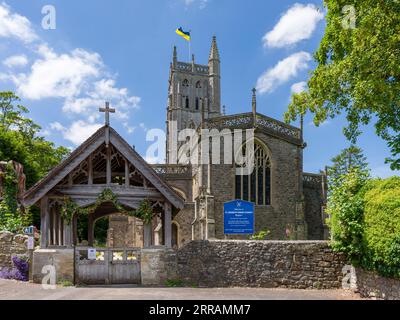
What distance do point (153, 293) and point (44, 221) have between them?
409 centimetres

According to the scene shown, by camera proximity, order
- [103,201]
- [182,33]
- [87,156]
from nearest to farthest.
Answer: [87,156], [103,201], [182,33]

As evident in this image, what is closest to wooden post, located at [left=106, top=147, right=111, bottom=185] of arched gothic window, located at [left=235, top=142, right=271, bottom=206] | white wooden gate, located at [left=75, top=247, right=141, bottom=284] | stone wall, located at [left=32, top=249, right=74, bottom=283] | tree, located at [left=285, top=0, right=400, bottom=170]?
white wooden gate, located at [left=75, top=247, right=141, bottom=284]

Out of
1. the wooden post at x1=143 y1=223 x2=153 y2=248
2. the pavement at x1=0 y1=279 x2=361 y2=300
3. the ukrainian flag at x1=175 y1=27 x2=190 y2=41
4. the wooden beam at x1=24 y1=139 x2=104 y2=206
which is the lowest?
the pavement at x1=0 y1=279 x2=361 y2=300

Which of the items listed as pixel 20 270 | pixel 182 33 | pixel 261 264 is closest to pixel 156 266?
pixel 261 264

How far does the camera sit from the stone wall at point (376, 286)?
370 inches

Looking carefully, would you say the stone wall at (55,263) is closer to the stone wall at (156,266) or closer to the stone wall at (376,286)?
the stone wall at (156,266)

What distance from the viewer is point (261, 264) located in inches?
498

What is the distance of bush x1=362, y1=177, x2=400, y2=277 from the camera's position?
9109 millimetres

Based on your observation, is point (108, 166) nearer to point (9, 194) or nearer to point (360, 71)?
point (360, 71)

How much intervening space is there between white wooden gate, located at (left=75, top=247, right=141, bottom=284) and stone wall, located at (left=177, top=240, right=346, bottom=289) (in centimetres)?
143

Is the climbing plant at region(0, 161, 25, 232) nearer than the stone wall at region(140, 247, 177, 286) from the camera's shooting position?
No

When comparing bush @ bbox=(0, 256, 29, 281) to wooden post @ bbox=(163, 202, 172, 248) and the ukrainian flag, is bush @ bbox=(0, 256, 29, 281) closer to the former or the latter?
wooden post @ bbox=(163, 202, 172, 248)
